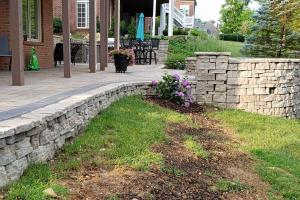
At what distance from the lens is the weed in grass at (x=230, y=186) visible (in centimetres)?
390

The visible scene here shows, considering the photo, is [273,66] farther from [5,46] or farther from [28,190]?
[28,190]

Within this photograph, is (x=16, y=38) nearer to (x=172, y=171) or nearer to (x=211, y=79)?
(x=172, y=171)

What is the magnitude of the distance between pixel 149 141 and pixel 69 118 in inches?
40.0

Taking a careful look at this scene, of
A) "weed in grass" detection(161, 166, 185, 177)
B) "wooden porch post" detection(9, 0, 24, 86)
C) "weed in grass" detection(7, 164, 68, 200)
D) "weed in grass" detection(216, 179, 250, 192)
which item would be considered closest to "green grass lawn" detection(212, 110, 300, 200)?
"weed in grass" detection(216, 179, 250, 192)

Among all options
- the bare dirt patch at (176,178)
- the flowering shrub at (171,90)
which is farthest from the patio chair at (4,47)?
the bare dirt patch at (176,178)

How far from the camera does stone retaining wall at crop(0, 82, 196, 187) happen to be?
311 cm

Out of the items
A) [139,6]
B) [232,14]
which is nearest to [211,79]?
[139,6]

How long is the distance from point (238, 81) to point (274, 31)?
6194 millimetres

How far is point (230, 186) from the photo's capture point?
13.1ft

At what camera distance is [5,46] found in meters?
9.12

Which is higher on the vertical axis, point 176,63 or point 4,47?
point 4,47

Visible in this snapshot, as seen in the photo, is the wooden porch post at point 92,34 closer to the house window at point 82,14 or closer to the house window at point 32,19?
the house window at point 32,19

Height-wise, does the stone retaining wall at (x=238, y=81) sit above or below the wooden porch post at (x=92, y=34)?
below

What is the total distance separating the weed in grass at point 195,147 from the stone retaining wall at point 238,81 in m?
3.26
